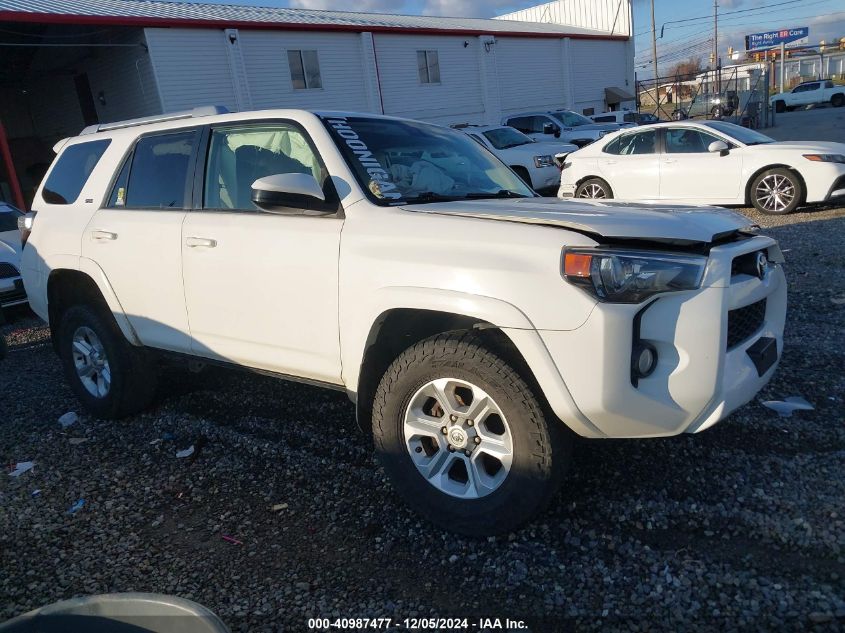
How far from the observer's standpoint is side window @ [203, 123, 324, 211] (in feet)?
11.4

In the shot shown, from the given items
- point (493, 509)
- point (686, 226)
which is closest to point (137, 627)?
point (493, 509)

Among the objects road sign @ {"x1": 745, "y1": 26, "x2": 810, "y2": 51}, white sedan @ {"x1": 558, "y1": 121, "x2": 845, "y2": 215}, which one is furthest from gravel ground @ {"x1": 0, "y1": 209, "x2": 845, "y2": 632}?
road sign @ {"x1": 745, "y1": 26, "x2": 810, "y2": 51}

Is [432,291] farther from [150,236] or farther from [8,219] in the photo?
[8,219]

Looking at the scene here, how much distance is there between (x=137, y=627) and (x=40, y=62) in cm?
2584

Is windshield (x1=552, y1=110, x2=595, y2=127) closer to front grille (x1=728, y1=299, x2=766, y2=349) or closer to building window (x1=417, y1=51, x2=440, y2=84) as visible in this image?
building window (x1=417, y1=51, x2=440, y2=84)

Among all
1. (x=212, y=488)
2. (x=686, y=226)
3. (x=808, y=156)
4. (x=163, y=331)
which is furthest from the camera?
(x=808, y=156)

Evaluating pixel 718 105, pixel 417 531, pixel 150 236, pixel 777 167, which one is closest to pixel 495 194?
pixel 417 531

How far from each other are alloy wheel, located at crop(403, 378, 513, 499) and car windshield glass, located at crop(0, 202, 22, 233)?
8857 mm

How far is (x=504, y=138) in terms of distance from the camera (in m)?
15.1

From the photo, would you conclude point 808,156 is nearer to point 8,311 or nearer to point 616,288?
point 616,288

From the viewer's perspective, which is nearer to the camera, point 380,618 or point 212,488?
point 380,618

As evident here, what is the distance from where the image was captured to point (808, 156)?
31.7ft

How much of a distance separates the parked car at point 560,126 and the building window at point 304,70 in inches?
285

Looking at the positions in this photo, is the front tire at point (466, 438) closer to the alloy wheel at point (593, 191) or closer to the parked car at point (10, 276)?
the parked car at point (10, 276)
